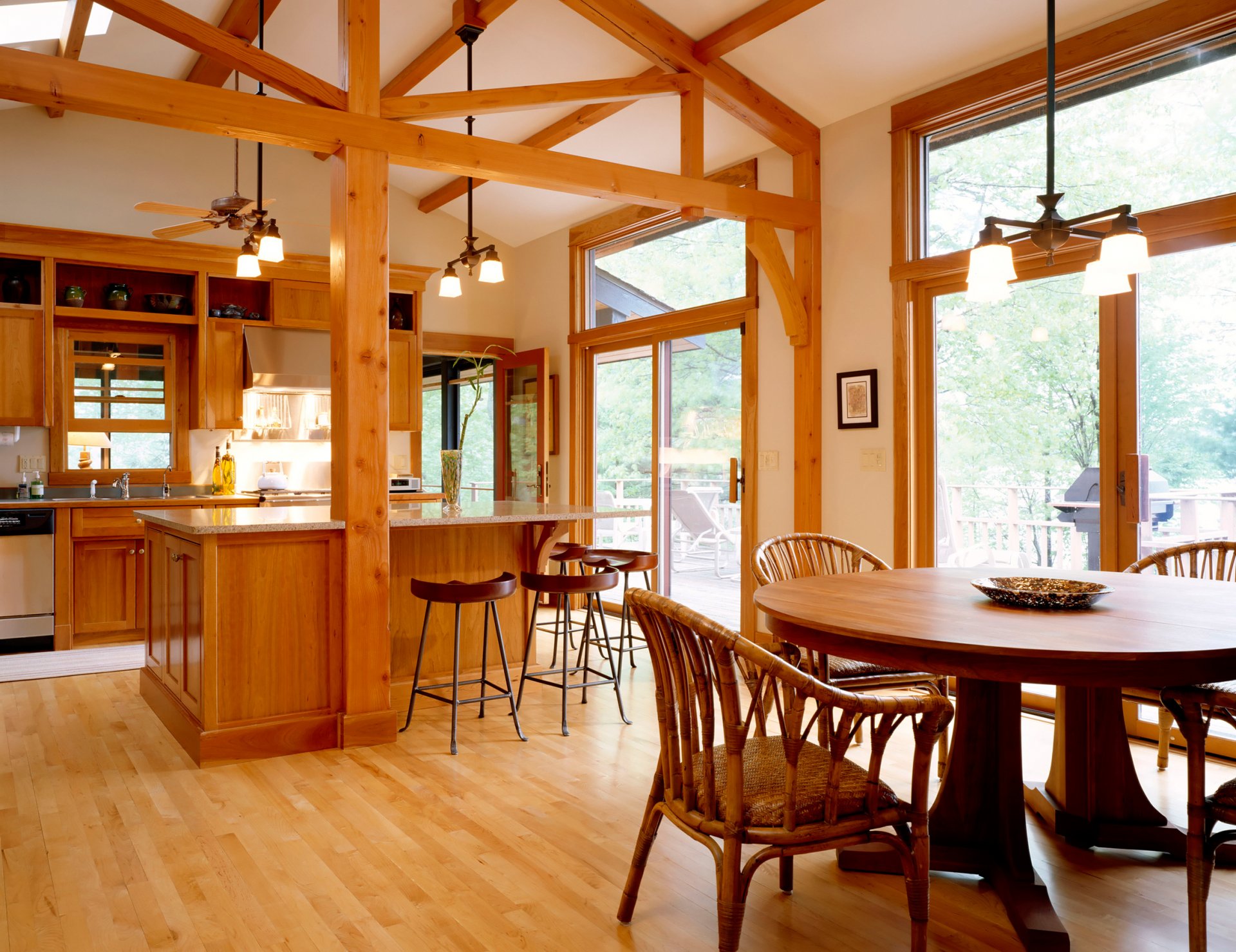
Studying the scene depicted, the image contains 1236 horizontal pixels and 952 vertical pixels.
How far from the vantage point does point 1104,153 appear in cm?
381

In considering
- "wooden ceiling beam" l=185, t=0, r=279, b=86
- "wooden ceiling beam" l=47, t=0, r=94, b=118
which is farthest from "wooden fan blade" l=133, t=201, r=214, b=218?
"wooden ceiling beam" l=47, t=0, r=94, b=118

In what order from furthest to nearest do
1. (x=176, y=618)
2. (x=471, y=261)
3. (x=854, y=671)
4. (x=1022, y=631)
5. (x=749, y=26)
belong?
(x=471, y=261) → (x=749, y=26) → (x=176, y=618) → (x=854, y=671) → (x=1022, y=631)

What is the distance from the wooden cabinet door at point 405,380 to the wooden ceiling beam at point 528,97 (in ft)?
9.32

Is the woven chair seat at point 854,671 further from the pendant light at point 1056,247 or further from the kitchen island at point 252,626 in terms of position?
the kitchen island at point 252,626

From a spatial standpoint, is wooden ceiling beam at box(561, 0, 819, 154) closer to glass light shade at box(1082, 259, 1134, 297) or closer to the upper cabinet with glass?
the upper cabinet with glass

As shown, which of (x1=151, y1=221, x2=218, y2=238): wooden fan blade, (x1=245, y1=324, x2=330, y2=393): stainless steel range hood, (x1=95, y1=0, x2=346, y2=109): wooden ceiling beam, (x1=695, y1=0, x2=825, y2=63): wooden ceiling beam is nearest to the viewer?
(x1=95, y1=0, x2=346, y2=109): wooden ceiling beam

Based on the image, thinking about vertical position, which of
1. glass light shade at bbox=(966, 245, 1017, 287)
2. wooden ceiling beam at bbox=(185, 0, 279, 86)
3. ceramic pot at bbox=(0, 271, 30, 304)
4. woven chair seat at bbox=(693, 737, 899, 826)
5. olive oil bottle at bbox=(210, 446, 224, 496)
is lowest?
woven chair seat at bbox=(693, 737, 899, 826)

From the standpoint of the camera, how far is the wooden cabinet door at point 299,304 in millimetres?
6492

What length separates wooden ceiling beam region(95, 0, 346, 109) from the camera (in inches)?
130

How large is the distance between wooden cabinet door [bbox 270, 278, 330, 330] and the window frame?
678 millimetres

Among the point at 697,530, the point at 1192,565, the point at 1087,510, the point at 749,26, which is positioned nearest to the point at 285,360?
the point at 697,530

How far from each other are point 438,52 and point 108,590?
150 inches

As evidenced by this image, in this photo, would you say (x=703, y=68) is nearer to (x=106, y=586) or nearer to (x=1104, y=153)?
(x=1104, y=153)

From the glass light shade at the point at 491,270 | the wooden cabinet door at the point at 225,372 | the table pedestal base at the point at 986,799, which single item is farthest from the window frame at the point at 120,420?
the table pedestal base at the point at 986,799
